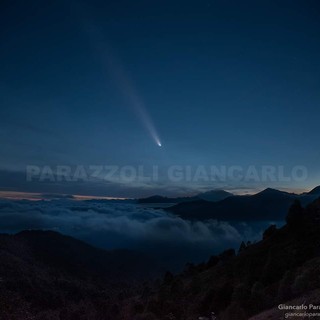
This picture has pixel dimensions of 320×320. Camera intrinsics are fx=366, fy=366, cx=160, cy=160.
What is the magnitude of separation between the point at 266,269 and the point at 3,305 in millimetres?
49852

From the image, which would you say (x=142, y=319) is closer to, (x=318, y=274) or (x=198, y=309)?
(x=198, y=309)

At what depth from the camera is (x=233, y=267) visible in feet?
303

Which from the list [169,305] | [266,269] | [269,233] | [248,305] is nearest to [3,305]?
[248,305]

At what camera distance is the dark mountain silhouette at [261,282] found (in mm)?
37309

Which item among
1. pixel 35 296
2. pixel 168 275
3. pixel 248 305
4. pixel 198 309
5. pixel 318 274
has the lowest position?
pixel 35 296

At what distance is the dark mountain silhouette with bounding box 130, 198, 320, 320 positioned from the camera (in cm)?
3731

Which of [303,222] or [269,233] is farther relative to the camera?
[269,233]

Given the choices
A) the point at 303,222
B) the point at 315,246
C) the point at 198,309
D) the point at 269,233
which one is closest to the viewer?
the point at 198,309

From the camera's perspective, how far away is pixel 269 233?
104 meters

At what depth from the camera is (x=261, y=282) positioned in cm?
6334

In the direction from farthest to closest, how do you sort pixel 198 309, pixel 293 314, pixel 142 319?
pixel 198 309
pixel 142 319
pixel 293 314

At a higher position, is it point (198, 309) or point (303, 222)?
point (303, 222)

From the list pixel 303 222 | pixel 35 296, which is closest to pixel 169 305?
pixel 303 222

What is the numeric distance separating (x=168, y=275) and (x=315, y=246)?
72367mm
